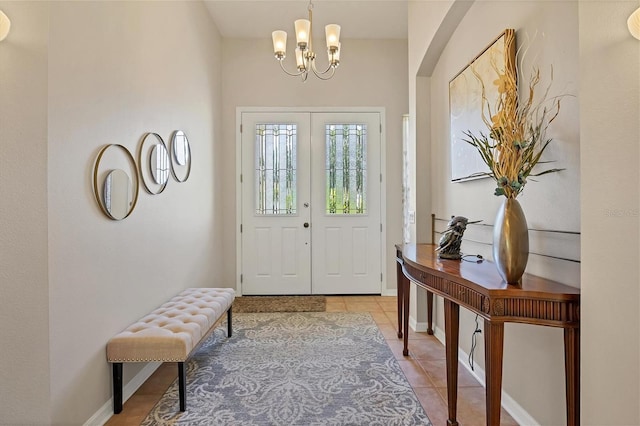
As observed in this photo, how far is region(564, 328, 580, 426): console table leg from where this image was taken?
1.36m

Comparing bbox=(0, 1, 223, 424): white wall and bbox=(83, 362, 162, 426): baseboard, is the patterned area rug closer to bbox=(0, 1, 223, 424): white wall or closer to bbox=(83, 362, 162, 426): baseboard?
bbox=(83, 362, 162, 426): baseboard

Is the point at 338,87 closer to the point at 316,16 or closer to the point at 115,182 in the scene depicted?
the point at 316,16

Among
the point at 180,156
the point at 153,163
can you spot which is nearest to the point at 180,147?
the point at 180,156

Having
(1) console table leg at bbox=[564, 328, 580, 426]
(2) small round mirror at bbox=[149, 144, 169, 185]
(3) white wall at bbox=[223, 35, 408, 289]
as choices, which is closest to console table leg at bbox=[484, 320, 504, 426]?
(1) console table leg at bbox=[564, 328, 580, 426]

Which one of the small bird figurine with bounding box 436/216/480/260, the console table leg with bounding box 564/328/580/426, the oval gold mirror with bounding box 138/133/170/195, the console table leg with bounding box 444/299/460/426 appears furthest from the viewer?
the oval gold mirror with bounding box 138/133/170/195

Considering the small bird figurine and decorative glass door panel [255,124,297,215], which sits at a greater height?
decorative glass door panel [255,124,297,215]

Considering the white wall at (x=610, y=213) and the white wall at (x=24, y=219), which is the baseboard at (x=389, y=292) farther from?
the white wall at (x=24, y=219)

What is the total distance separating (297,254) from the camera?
482 cm

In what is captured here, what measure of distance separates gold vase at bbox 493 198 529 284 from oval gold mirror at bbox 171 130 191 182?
Result: 2.54 metres

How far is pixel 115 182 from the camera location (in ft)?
6.98

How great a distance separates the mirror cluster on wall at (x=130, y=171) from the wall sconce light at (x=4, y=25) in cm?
65

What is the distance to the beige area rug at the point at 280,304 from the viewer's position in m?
4.20

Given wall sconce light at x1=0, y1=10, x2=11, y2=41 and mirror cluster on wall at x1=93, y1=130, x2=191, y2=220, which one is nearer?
wall sconce light at x1=0, y1=10, x2=11, y2=41

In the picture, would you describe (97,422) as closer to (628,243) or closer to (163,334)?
(163,334)
